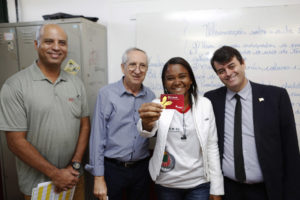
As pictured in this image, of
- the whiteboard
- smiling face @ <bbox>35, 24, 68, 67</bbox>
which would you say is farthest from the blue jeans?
smiling face @ <bbox>35, 24, 68, 67</bbox>

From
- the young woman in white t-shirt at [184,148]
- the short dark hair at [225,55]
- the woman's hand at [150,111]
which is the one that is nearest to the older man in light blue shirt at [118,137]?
the young woman in white t-shirt at [184,148]

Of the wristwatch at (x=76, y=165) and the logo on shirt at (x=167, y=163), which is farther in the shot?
the wristwatch at (x=76, y=165)

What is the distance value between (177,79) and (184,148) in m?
0.49

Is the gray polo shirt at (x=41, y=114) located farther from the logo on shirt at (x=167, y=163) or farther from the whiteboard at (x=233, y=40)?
the whiteboard at (x=233, y=40)

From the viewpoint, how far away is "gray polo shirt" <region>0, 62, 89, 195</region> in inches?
59.2

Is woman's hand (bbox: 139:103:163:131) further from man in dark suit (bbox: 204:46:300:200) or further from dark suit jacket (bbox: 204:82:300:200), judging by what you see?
dark suit jacket (bbox: 204:82:300:200)

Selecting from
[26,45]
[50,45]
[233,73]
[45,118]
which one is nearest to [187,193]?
[233,73]

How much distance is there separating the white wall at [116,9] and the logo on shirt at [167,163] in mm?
1429

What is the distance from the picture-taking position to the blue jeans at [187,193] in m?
1.45

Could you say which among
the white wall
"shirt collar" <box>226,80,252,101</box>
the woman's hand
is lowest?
the woman's hand

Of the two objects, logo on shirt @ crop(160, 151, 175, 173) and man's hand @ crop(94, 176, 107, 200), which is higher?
logo on shirt @ crop(160, 151, 175, 173)

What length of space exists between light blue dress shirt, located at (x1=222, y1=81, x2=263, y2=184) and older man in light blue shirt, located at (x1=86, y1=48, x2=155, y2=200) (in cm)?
67

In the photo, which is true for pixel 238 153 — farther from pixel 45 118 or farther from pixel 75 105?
pixel 45 118

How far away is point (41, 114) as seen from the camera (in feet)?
5.12
